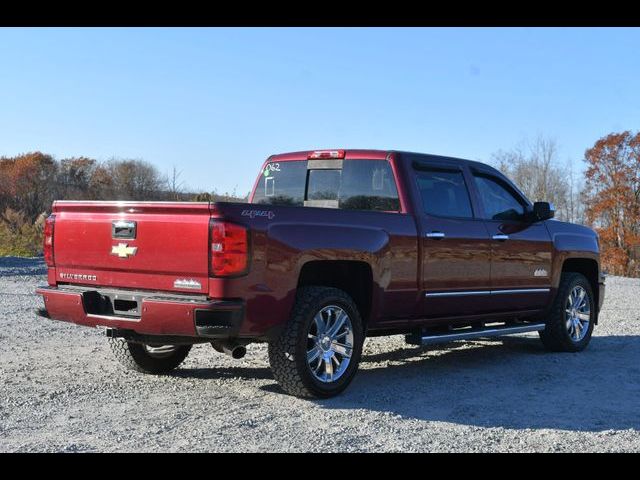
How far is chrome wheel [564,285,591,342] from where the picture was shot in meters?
8.87

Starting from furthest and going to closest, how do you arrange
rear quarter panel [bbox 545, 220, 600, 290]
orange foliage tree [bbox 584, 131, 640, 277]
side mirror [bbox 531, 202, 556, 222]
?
orange foliage tree [bbox 584, 131, 640, 277], rear quarter panel [bbox 545, 220, 600, 290], side mirror [bbox 531, 202, 556, 222]

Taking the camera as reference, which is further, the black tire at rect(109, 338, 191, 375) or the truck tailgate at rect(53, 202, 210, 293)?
the black tire at rect(109, 338, 191, 375)

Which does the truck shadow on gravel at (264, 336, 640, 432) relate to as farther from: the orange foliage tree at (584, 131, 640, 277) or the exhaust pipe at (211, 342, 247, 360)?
the orange foliage tree at (584, 131, 640, 277)

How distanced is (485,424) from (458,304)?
2004 mm

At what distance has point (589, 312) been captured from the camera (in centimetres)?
916

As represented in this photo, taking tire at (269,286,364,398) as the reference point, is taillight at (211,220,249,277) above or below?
above

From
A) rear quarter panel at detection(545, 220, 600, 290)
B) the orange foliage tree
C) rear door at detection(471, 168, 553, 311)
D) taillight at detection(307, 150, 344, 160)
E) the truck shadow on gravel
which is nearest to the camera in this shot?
the truck shadow on gravel

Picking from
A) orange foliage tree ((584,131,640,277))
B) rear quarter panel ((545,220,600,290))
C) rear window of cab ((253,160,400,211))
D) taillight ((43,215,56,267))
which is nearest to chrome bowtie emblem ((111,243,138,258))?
taillight ((43,215,56,267))

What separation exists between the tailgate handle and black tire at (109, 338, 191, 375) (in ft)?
4.74

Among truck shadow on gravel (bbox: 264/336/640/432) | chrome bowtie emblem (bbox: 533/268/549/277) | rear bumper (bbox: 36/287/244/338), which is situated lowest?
truck shadow on gravel (bbox: 264/336/640/432)

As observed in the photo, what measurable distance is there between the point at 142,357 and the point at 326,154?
250cm

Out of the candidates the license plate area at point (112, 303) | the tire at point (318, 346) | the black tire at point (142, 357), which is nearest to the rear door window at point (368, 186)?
the tire at point (318, 346)

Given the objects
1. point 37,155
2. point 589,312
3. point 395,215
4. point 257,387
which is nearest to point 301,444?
point 257,387
